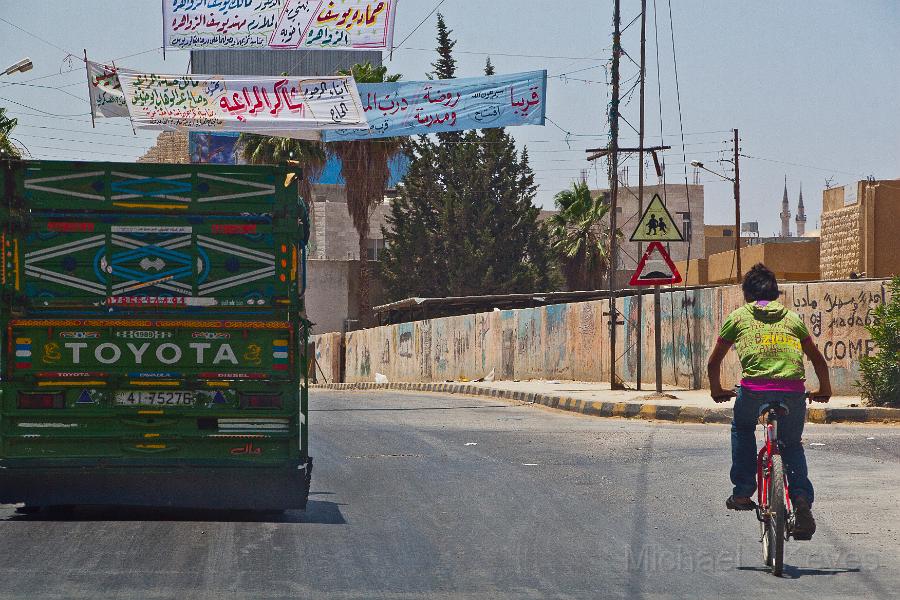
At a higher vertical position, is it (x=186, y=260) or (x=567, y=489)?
(x=186, y=260)

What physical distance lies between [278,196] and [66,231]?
59.0 inches

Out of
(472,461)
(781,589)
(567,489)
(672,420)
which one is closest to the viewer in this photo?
(781,589)

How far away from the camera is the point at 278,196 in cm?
968

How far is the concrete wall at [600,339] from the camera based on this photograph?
2088cm

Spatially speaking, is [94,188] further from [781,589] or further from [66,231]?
[781,589]

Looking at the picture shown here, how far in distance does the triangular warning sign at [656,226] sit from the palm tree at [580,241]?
174ft

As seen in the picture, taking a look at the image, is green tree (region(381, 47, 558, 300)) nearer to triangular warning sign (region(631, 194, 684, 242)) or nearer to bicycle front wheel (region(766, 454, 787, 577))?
triangular warning sign (region(631, 194, 684, 242))

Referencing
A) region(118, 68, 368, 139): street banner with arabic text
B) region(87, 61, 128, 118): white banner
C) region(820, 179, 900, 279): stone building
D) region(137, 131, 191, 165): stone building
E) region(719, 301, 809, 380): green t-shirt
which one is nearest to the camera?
region(719, 301, 809, 380): green t-shirt

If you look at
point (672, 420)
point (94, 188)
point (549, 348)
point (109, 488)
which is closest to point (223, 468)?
point (109, 488)

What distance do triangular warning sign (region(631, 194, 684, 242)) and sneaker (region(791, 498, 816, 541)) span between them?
13.7 m

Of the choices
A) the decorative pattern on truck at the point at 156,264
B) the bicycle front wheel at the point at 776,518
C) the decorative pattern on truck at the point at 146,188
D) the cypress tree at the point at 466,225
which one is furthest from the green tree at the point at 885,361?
the cypress tree at the point at 466,225

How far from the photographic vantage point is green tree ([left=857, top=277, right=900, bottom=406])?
60.2 ft

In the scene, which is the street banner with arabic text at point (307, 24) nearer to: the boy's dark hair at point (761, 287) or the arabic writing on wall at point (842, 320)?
the arabic writing on wall at point (842, 320)

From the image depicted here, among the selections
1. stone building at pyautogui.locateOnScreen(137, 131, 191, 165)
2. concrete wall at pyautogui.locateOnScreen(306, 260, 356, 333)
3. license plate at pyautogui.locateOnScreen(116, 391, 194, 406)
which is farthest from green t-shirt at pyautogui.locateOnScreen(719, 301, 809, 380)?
stone building at pyautogui.locateOnScreen(137, 131, 191, 165)
